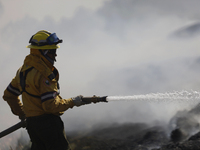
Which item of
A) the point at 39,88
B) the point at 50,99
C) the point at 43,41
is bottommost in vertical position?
the point at 50,99

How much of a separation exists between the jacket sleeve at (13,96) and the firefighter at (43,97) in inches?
22.3

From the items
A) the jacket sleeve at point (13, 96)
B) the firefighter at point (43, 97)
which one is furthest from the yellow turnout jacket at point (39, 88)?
the jacket sleeve at point (13, 96)

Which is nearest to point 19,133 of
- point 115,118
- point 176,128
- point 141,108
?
point 115,118

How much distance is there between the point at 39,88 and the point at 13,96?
1161 mm

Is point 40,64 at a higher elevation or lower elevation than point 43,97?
higher

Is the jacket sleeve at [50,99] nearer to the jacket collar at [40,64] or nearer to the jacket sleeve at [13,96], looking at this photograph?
the jacket collar at [40,64]

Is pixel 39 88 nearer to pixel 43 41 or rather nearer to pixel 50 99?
pixel 50 99

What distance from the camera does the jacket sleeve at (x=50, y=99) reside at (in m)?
3.82

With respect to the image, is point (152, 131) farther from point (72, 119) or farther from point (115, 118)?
point (72, 119)

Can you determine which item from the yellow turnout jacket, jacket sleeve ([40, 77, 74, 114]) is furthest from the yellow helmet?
jacket sleeve ([40, 77, 74, 114])

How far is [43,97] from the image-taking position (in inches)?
152

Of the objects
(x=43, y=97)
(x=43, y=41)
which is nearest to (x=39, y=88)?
(x=43, y=97)

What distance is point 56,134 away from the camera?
4.18 m

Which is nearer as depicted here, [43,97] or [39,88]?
[43,97]
